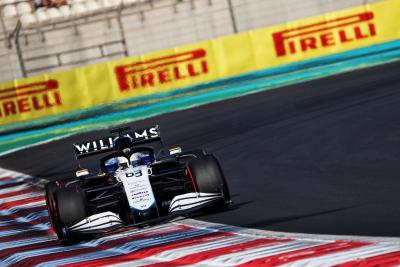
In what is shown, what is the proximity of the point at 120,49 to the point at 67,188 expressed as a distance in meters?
20.9

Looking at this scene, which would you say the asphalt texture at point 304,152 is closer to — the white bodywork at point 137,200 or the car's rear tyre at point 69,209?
the white bodywork at point 137,200

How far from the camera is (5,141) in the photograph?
86.3 ft

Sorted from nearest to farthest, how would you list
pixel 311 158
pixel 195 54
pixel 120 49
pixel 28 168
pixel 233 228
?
pixel 233 228 < pixel 311 158 < pixel 28 168 < pixel 195 54 < pixel 120 49

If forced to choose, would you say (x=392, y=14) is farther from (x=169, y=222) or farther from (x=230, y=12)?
(x=169, y=222)

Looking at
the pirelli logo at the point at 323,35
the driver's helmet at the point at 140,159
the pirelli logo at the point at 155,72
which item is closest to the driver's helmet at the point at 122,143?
the driver's helmet at the point at 140,159

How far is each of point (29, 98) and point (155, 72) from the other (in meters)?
3.59

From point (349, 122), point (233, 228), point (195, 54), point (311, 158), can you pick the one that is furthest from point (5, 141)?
point (233, 228)

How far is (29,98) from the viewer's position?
27.6 metres

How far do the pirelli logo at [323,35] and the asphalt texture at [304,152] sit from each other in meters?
2.42

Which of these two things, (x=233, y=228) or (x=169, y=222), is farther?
(x=169, y=222)

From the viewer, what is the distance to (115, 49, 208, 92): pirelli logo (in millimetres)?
27984

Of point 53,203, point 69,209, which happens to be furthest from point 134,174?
point 53,203

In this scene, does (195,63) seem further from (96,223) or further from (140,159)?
(96,223)

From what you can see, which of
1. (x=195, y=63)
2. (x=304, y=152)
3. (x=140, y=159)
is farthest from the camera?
(x=195, y=63)
